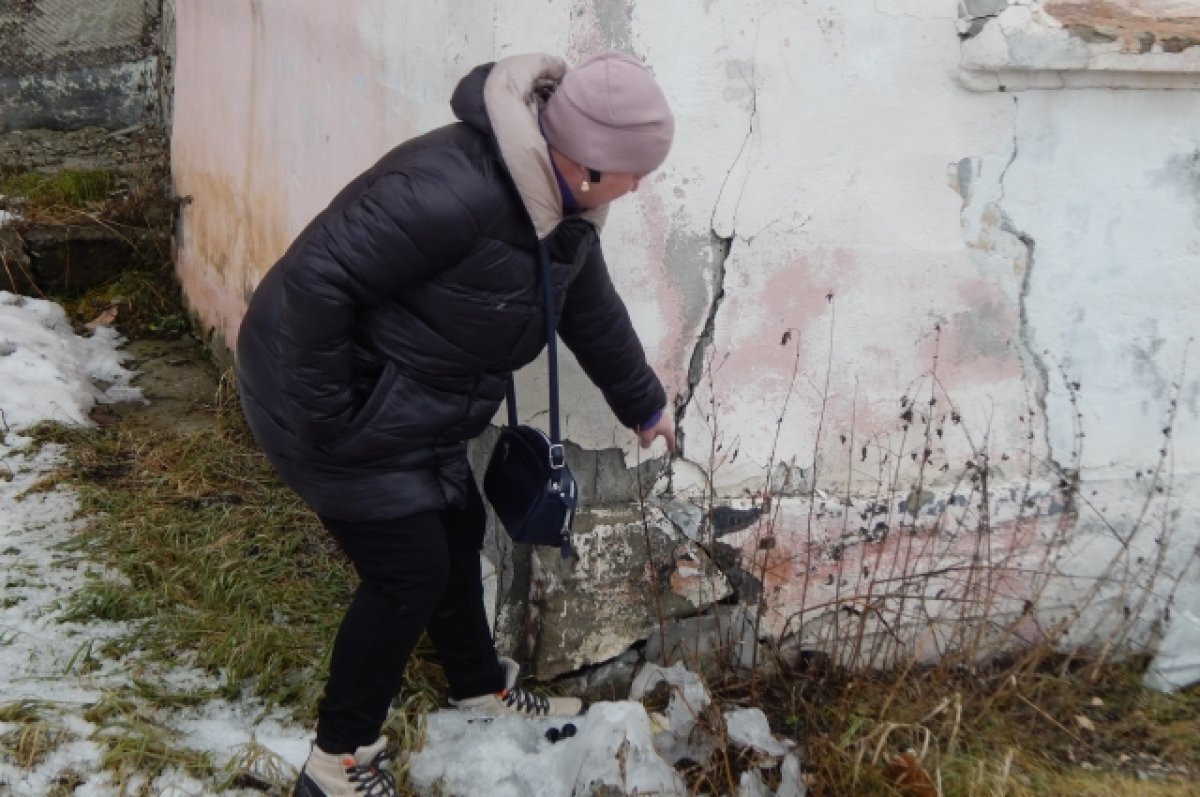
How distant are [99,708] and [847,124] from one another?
2.14m

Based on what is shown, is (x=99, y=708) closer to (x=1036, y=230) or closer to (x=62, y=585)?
(x=62, y=585)

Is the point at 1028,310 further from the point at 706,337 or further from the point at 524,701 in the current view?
the point at 524,701

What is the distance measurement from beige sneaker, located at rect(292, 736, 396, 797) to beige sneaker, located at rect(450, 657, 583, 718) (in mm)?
336

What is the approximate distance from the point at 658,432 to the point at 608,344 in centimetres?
28

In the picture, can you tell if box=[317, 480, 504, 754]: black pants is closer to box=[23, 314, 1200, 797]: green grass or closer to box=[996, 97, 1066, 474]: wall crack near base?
box=[23, 314, 1200, 797]: green grass

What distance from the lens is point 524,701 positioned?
2959 mm

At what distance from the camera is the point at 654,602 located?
3.07 m

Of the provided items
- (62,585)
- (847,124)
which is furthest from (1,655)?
A: (847,124)

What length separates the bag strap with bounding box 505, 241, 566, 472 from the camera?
2355mm

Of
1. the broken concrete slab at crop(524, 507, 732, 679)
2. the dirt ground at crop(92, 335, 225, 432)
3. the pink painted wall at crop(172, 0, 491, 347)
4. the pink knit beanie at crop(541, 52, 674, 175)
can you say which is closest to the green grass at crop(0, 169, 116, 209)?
the pink painted wall at crop(172, 0, 491, 347)

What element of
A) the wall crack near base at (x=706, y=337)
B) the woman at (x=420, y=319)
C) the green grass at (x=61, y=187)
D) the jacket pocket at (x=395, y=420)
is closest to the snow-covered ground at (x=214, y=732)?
the woman at (x=420, y=319)

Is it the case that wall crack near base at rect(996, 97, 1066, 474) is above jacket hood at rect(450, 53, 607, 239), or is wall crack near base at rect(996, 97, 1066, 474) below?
below

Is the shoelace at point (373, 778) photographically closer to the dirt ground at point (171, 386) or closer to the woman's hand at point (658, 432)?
the woman's hand at point (658, 432)

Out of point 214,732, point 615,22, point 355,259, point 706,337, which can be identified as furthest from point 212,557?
point 615,22
